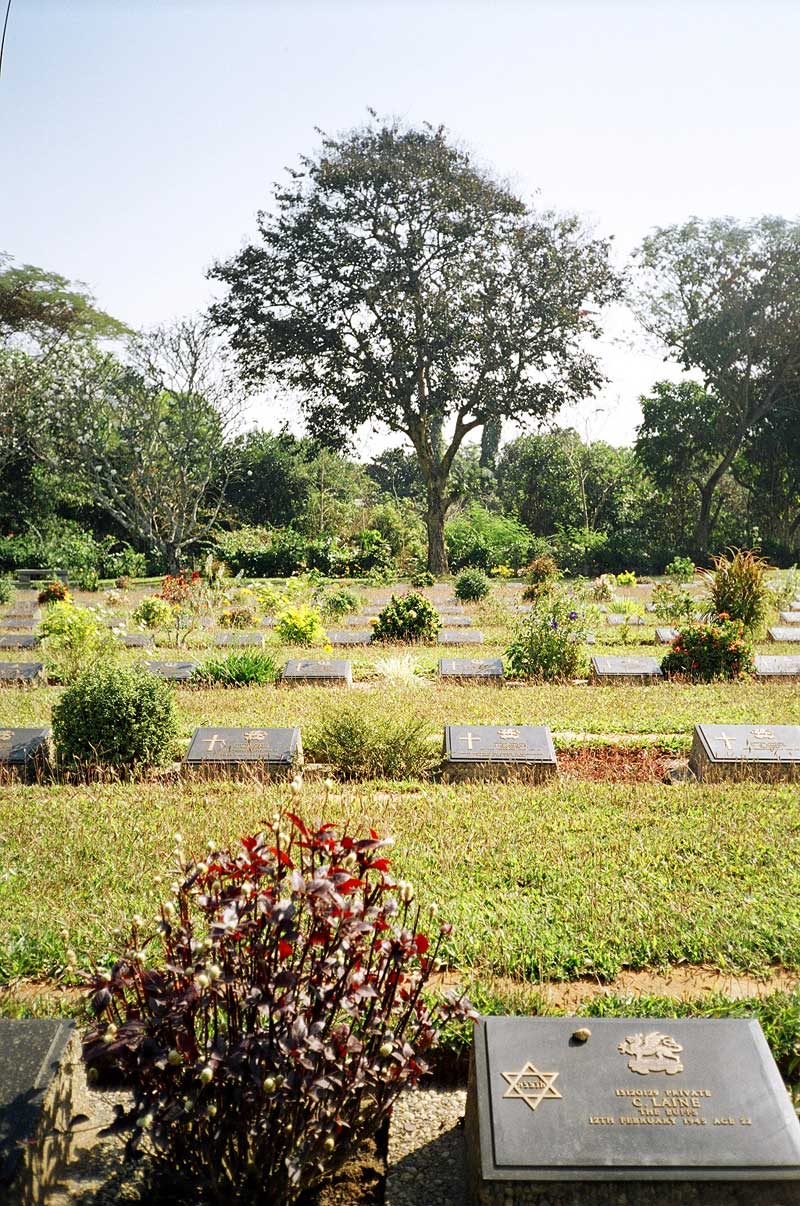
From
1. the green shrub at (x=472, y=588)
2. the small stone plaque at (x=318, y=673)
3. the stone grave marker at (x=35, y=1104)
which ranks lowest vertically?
the stone grave marker at (x=35, y=1104)

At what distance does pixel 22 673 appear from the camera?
10.5 metres

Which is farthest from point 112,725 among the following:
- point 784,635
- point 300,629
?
point 784,635

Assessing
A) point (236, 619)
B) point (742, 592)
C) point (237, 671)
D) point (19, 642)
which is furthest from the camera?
point (236, 619)

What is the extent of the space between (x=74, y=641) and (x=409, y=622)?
4.45 meters

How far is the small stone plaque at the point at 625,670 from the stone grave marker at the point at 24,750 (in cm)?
563

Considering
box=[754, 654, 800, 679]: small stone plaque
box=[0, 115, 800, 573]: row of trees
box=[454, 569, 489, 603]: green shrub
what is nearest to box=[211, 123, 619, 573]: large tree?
box=[0, 115, 800, 573]: row of trees

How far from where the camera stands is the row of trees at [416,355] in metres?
23.2

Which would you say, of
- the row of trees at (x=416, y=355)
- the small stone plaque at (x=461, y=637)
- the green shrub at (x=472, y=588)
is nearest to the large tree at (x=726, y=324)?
the row of trees at (x=416, y=355)

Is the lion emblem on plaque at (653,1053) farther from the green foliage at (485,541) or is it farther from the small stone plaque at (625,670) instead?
the green foliage at (485,541)

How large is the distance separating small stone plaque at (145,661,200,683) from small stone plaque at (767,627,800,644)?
24.6 ft

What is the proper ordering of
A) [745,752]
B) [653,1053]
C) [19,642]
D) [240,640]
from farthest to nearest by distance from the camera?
1. [19,642]
2. [240,640]
3. [745,752]
4. [653,1053]

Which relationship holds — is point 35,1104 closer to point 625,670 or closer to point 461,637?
point 625,670

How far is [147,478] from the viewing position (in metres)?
23.7

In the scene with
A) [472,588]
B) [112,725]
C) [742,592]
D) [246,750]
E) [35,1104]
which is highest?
[742,592]
